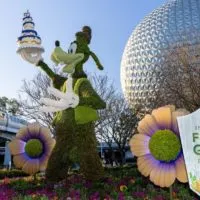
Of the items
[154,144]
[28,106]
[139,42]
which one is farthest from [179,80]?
[139,42]

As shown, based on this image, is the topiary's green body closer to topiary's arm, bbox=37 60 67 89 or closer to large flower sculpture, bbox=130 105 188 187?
topiary's arm, bbox=37 60 67 89

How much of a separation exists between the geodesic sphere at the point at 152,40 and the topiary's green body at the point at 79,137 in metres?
15.0

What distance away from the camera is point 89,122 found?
9430 mm

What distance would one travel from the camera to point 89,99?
8.96 meters

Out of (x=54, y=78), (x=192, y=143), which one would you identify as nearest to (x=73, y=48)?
(x=54, y=78)

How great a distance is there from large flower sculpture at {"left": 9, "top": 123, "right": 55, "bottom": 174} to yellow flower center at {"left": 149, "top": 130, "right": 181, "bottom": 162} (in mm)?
4001

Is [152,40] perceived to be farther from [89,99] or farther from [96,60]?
[89,99]

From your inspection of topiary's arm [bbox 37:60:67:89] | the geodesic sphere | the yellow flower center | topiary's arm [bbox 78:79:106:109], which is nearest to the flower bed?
the yellow flower center

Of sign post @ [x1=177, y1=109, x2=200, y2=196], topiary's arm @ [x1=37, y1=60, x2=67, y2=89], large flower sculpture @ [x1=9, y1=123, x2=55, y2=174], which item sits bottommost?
sign post @ [x1=177, y1=109, x2=200, y2=196]

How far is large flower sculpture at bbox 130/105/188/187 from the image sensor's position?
23.7 ft

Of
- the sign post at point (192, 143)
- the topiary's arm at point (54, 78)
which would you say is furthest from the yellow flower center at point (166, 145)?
the topiary's arm at point (54, 78)

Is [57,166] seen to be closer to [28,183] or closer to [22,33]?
[28,183]

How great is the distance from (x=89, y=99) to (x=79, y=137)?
893mm

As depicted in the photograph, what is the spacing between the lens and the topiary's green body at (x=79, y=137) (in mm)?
9102
